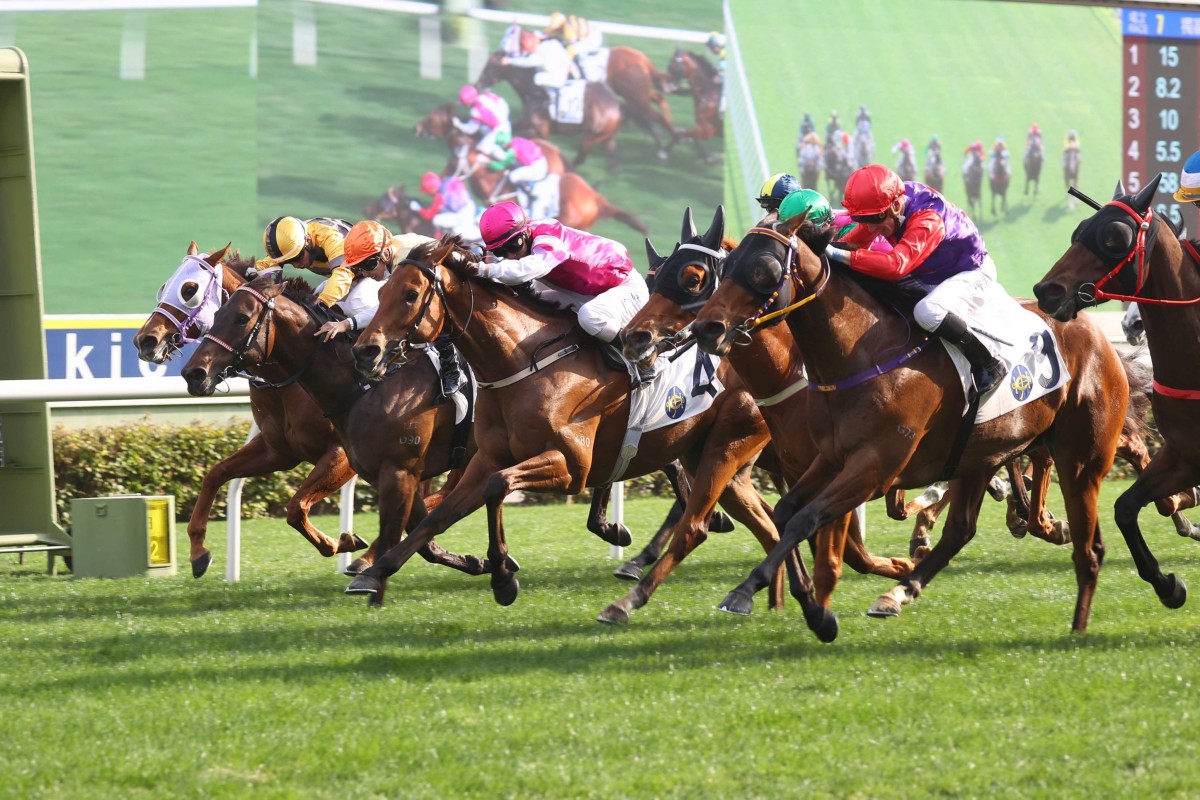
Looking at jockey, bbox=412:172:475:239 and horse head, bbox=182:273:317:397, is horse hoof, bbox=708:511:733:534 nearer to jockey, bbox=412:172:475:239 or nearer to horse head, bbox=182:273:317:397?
horse head, bbox=182:273:317:397

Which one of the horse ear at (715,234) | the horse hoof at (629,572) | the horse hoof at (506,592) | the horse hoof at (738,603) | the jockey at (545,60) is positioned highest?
the jockey at (545,60)

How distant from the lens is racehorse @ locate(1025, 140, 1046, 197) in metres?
16.1

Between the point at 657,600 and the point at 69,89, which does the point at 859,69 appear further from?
the point at 657,600

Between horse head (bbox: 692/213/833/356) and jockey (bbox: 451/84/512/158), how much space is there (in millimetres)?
9161

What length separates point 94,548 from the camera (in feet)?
26.5

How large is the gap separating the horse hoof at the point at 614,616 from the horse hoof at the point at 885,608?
3.08ft

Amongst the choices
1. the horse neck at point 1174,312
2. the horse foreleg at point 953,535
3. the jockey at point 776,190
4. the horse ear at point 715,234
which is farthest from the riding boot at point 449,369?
the horse neck at point 1174,312

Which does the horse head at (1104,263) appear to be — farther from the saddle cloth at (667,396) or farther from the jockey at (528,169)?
the jockey at (528,169)

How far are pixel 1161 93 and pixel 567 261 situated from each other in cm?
1159

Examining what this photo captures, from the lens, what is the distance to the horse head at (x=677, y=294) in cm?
519

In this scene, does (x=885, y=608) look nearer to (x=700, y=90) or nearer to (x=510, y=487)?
(x=510, y=487)

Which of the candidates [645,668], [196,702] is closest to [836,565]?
[645,668]

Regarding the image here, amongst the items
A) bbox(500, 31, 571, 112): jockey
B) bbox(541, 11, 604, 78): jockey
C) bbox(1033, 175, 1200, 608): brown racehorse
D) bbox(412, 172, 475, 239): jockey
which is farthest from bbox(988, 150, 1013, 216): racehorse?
bbox(1033, 175, 1200, 608): brown racehorse

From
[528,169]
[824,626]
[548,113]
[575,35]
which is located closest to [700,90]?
[575,35]
